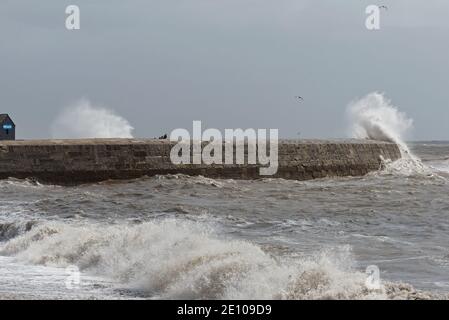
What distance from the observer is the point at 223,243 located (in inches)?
363

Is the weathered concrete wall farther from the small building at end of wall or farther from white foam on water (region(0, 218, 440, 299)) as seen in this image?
white foam on water (region(0, 218, 440, 299))

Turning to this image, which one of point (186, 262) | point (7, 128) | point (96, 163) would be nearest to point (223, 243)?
point (186, 262)

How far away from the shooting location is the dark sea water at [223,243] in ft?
23.6

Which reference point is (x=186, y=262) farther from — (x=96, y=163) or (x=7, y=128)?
(x=7, y=128)

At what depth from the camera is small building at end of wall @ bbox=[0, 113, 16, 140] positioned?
29.1m

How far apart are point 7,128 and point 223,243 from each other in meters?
21.4

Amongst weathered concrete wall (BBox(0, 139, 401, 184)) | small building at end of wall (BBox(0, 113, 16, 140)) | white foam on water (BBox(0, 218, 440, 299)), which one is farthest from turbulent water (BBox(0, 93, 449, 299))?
small building at end of wall (BBox(0, 113, 16, 140))

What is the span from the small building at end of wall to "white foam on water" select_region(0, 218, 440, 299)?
58.7ft

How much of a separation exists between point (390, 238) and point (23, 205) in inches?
295

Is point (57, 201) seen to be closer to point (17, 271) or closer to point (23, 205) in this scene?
point (23, 205)

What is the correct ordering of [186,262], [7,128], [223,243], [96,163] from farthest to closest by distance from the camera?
[7,128] < [96,163] < [223,243] < [186,262]

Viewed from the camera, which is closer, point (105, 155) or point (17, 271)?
point (17, 271)
